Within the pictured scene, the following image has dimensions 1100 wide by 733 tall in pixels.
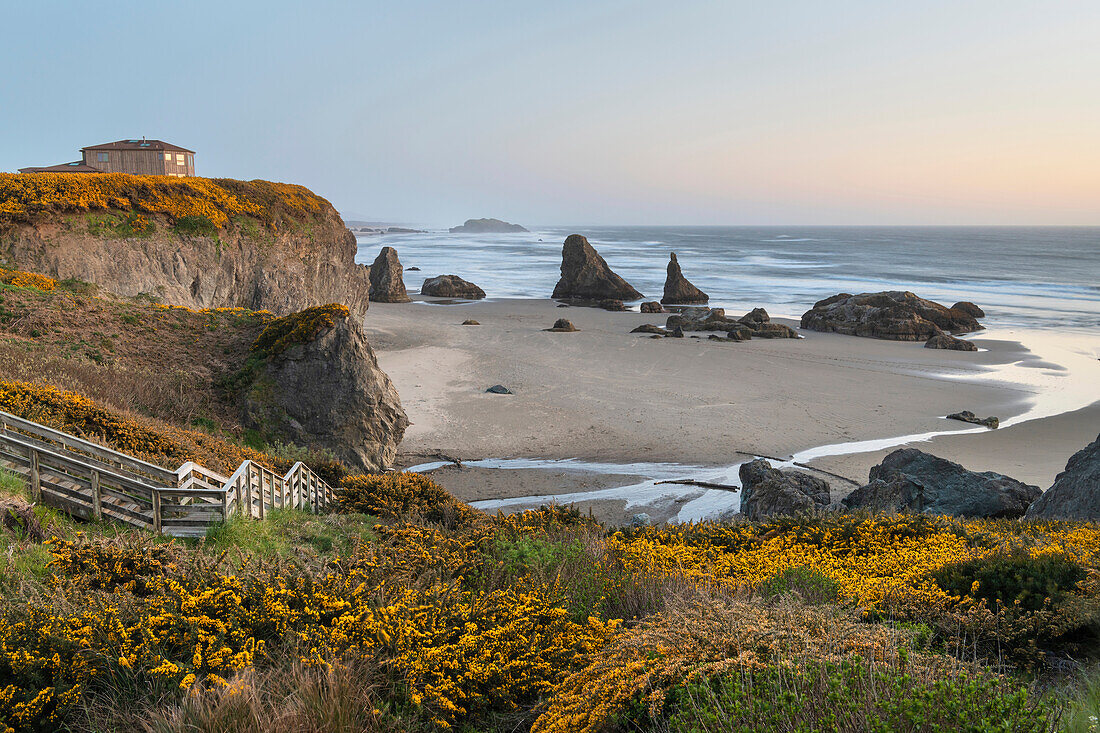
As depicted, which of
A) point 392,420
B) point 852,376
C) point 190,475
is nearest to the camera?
point 190,475

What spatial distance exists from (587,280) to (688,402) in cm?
3694

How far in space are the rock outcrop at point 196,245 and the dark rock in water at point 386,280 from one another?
19637 mm

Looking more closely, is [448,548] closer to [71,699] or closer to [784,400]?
[71,699]

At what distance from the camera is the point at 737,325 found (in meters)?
41.4

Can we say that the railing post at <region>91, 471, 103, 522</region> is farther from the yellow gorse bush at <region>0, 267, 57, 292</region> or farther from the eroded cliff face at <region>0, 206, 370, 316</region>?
the eroded cliff face at <region>0, 206, 370, 316</region>

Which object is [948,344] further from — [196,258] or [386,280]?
[386,280]

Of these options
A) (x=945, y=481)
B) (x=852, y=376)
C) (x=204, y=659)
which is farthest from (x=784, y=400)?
(x=204, y=659)

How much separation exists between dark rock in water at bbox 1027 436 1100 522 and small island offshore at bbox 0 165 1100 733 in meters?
0.05

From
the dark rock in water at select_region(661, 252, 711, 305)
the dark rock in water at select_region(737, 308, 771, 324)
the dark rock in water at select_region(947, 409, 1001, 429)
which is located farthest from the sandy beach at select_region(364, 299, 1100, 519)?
the dark rock in water at select_region(661, 252, 711, 305)

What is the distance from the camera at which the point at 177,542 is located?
7.26m

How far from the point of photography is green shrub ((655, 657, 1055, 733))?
10.6ft

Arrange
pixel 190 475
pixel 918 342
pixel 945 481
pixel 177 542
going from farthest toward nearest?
pixel 918 342 < pixel 945 481 < pixel 190 475 < pixel 177 542

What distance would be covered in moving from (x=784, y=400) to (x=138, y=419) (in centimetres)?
1938

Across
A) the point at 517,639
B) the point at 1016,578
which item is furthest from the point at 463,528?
the point at 1016,578
